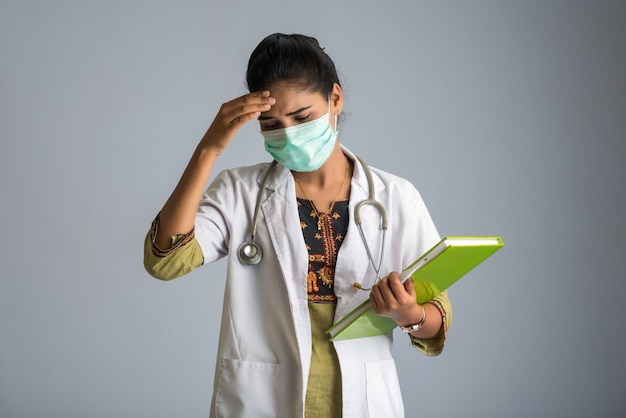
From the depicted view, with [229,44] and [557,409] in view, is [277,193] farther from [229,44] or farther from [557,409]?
[557,409]

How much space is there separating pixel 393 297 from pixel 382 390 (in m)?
0.30

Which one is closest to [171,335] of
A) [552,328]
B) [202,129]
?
[202,129]

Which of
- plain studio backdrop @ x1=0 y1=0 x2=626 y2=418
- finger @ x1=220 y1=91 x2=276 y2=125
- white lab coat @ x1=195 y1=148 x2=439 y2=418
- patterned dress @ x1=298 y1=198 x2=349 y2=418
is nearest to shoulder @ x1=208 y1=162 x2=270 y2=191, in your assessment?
white lab coat @ x1=195 y1=148 x2=439 y2=418

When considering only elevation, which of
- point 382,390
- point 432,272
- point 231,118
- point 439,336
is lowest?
point 382,390

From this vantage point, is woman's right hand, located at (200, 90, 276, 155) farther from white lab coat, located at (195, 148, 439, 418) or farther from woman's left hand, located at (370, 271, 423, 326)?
woman's left hand, located at (370, 271, 423, 326)

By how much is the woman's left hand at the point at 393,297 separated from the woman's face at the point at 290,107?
394 mm

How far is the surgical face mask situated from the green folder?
343 mm

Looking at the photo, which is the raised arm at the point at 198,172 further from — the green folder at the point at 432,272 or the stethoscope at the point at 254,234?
the green folder at the point at 432,272

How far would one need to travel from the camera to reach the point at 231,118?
1.34m

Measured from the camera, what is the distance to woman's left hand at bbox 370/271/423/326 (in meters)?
1.27

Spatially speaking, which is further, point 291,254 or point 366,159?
point 366,159

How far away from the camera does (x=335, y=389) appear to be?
1430 millimetres

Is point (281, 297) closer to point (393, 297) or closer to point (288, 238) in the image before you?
point (288, 238)

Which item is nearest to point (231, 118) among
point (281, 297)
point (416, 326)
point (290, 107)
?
point (290, 107)
